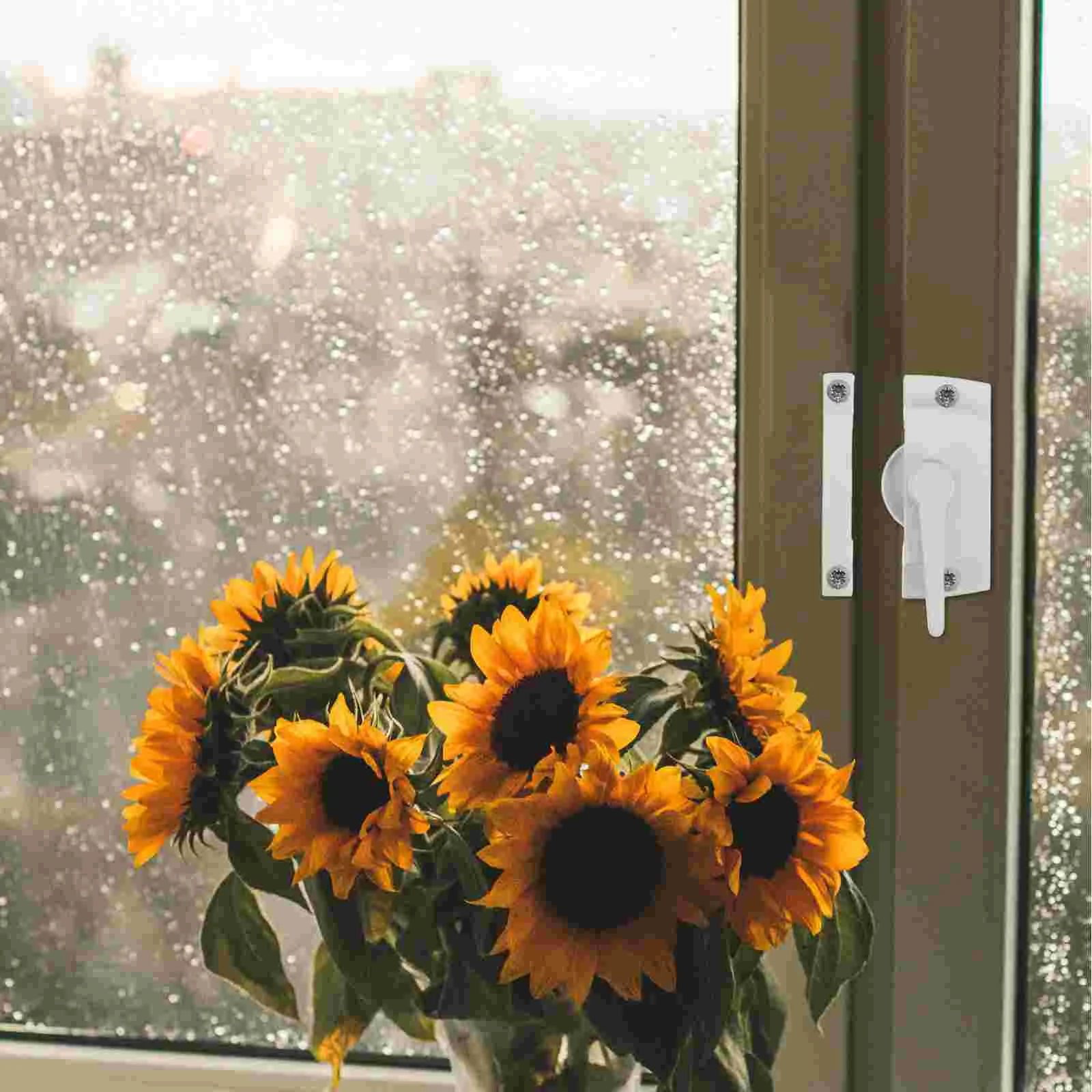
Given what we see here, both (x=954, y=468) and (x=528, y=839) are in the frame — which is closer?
(x=528, y=839)

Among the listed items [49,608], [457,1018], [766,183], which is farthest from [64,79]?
[457,1018]

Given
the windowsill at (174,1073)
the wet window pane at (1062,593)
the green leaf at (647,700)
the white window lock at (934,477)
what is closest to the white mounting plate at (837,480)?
the white window lock at (934,477)

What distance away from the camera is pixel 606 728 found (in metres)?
0.59

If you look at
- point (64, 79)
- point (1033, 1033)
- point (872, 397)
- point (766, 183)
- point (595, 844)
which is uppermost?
point (64, 79)

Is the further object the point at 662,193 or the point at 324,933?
the point at 662,193

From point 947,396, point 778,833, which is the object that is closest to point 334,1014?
point 778,833

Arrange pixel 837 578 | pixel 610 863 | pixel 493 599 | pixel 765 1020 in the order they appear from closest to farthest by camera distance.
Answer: pixel 610 863 → pixel 765 1020 → pixel 493 599 → pixel 837 578

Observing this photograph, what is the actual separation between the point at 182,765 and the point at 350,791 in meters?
0.09

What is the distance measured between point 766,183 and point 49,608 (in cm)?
63

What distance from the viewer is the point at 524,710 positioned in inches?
23.5

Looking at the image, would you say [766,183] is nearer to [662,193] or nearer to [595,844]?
[662,193]

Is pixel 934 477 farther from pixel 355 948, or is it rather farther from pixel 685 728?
pixel 355 948

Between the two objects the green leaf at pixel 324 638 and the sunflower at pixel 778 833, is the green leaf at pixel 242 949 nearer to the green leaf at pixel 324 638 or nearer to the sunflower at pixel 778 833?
the green leaf at pixel 324 638

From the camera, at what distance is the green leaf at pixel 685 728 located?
2.13ft
